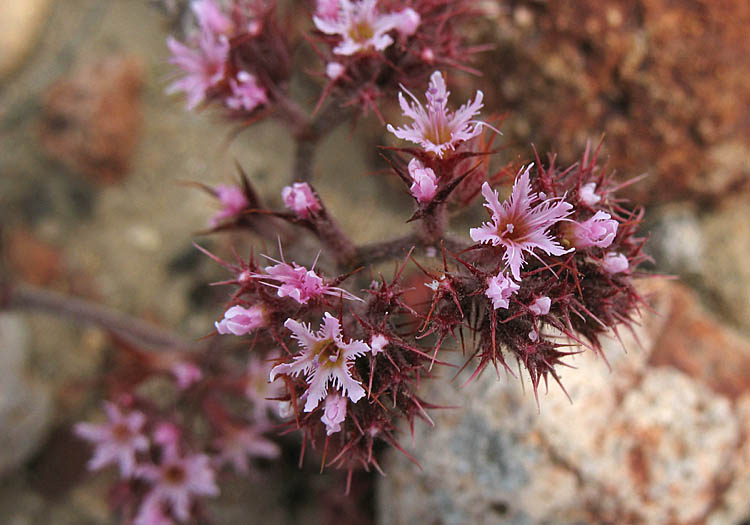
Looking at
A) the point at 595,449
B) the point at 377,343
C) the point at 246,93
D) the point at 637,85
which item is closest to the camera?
the point at 377,343

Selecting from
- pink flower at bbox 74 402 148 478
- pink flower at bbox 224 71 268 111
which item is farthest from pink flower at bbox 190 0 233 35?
pink flower at bbox 74 402 148 478

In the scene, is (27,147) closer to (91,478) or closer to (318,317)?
(91,478)

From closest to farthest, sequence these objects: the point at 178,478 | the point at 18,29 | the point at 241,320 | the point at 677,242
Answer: the point at 241,320 → the point at 178,478 → the point at 677,242 → the point at 18,29

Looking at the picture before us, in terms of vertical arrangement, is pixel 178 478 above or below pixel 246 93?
below

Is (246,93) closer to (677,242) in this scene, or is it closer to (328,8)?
(328,8)

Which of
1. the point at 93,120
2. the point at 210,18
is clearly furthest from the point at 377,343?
the point at 93,120

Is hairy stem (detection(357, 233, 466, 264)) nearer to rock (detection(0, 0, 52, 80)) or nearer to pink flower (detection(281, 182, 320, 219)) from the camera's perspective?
pink flower (detection(281, 182, 320, 219))
